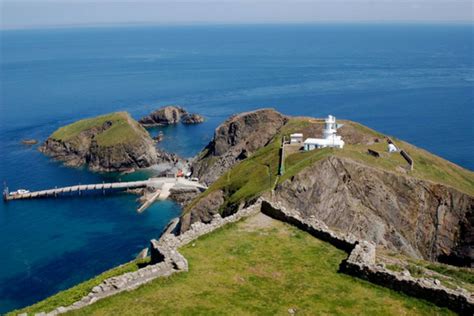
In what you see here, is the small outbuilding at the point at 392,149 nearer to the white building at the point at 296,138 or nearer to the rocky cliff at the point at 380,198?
the rocky cliff at the point at 380,198

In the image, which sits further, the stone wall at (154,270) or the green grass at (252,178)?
the green grass at (252,178)

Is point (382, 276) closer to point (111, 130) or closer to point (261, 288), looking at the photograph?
point (261, 288)

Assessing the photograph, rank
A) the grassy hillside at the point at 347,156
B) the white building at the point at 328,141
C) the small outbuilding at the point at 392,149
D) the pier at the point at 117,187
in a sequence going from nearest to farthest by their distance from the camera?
the grassy hillside at the point at 347,156, the white building at the point at 328,141, the small outbuilding at the point at 392,149, the pier at the point at 117,187

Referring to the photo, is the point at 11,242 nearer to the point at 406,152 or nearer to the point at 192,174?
the point at 192,174

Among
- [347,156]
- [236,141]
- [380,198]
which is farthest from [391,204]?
[236,141]

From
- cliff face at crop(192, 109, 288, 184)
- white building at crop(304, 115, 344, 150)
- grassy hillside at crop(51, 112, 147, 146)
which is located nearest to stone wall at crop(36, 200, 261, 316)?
white building at crop(304, 115, 344, 150)

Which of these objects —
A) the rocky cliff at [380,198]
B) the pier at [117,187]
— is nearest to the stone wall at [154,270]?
the rocky cliff at [380,198]

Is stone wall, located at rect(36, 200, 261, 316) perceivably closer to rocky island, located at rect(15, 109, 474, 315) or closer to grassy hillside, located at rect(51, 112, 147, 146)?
rocky island, located at rect(15, 109, 474, 315)

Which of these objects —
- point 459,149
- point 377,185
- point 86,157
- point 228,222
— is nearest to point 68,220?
point 86,157
